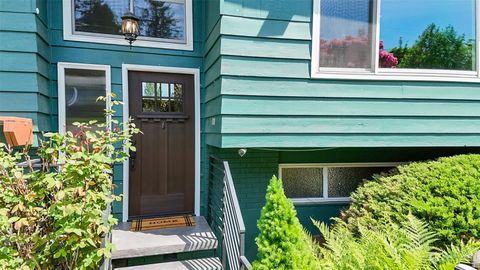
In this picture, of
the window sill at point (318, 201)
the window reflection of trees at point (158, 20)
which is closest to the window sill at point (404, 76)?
the window sill at point (318, 201)

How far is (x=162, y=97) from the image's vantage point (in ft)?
11.1

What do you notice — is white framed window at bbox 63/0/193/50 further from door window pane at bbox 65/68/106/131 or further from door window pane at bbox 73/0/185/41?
door window pane at bbox 65/68/106/131

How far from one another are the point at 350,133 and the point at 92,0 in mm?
3056

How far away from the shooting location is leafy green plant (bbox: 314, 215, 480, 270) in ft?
5.96

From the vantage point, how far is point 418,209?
246 centimetres

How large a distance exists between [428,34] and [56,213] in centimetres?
358

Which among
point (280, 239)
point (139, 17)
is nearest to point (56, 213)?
point (280, 239)

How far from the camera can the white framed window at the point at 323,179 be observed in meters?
3.57

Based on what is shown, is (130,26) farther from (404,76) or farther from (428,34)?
(428,34)

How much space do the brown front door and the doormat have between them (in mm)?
124

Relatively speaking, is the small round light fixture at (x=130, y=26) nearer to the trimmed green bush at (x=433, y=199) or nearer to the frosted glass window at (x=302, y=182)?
the frosted glass window at (x=302, y=182)

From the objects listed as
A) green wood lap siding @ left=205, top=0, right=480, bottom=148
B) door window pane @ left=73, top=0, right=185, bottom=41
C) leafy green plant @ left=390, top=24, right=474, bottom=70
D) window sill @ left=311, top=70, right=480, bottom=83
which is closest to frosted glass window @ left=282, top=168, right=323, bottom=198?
green wood lap siding @ left=205, top=0, right=480, bottom=148

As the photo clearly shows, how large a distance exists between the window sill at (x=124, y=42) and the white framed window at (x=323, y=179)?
5.93 feet

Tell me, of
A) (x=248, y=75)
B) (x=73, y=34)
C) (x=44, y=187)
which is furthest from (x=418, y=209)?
(x=73, y=34)
